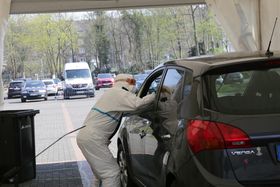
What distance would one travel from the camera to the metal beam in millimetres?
9859

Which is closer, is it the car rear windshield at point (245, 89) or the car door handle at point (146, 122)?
the car rear windshield at point (245, 89)

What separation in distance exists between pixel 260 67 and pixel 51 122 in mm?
16497

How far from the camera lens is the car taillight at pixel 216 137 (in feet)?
11.6

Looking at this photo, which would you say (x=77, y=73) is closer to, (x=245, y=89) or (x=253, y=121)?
(x=245, y=89)

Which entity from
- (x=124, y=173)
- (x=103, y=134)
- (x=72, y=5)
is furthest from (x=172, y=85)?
(x=72, y=5)

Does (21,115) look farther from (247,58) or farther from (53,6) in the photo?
(247,58)

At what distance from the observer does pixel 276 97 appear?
151 inches

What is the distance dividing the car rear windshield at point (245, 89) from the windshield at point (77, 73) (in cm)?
3259

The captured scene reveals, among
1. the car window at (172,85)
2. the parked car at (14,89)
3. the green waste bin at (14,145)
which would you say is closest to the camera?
the car window at (172,85)

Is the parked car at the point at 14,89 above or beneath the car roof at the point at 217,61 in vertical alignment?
beneath

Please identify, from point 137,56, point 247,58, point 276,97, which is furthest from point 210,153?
point 137,56

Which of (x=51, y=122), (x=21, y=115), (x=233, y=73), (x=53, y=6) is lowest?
(x=51, y=122)

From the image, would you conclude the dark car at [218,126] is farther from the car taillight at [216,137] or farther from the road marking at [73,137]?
the road marking at [73,137]

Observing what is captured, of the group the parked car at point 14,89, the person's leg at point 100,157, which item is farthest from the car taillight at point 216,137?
the parked car at point 14,89
